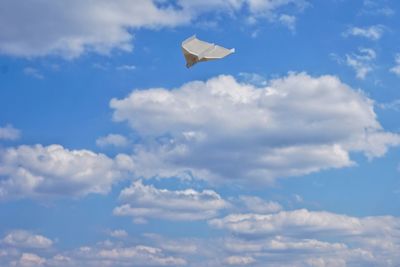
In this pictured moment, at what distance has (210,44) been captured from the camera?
376 ft

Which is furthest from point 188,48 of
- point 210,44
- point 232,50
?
point 232,50

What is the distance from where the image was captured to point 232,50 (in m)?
109

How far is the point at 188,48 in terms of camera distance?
11712 cm

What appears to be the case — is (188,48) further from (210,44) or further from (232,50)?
(232,50)

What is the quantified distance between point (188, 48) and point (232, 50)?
13060 mm

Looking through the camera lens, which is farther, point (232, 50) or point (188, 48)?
point (188, 48)

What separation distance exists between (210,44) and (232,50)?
8048 mm

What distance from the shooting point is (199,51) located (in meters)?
116

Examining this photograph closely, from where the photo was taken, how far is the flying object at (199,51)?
112794 millimetres

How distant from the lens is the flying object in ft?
370

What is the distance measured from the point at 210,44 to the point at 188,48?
18.5 ft
